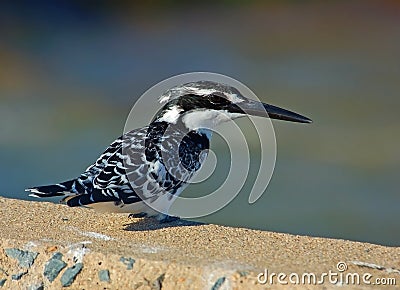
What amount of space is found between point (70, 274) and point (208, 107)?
4.93ft

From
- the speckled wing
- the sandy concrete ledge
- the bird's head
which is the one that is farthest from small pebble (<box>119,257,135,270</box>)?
the bird's head

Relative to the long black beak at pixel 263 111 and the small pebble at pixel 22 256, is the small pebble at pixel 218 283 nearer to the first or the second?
the small pebble at pixel 22 256

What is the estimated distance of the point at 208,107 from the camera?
4.74 meters

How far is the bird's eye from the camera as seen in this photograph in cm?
470

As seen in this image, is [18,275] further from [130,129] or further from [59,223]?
[130,129]

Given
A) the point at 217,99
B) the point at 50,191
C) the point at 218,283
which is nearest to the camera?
the point at 218,283

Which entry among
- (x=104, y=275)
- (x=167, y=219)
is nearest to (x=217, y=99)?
(x=167, y=219)

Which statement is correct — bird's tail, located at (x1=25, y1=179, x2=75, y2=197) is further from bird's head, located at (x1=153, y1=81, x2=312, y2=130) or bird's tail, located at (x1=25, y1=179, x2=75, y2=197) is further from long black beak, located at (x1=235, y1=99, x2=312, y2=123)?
long black beak, located at (x1=235, y1=99, x2=312, y2=123)

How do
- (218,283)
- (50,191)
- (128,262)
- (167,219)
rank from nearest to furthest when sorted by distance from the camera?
(218,283) → (128,262) → (50,191) → (167,219)

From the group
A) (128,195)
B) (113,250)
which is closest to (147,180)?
(128,195)

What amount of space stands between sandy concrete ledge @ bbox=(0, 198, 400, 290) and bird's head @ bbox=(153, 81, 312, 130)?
2.52 ft

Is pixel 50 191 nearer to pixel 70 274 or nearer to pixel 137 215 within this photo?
pixel 137 215

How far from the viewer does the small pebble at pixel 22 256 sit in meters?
3.66

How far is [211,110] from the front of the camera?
4742mm
